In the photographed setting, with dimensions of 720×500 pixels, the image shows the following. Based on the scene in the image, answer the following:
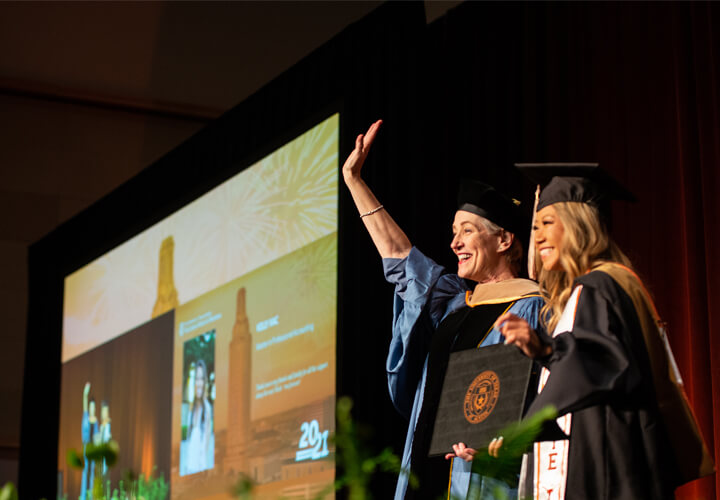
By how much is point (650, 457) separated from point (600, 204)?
21.0 inches

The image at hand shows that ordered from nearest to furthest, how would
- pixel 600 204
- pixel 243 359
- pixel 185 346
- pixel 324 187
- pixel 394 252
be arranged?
pixel 600 204 < pixel 394 252 < pixel 324 187 < pixel 243 359 < pixel 185 346

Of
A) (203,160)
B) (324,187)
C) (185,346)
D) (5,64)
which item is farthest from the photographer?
(5,64)

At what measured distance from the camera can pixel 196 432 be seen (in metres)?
5.08

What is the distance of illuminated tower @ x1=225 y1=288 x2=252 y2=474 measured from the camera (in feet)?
15.5

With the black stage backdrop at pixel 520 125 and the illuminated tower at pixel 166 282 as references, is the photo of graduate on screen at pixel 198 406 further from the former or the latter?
the black stage backdrop at pixel 520 125

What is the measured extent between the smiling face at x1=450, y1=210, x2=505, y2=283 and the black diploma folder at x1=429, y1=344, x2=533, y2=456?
2.02 ft

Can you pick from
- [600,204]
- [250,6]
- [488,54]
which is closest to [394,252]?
[600,204]

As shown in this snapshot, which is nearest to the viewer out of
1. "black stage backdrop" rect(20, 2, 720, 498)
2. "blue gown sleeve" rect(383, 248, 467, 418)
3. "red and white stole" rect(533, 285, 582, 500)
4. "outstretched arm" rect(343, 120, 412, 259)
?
"red and white stole" rect(533, 285, 582, 500)

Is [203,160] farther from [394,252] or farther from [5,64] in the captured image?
[394,252]

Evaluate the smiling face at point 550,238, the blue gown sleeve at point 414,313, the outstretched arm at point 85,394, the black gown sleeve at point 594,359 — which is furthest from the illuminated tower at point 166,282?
the black gown sleeve at point 594,359

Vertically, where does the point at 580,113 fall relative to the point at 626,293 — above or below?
above

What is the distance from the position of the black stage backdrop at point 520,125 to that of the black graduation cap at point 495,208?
1369 millimetres

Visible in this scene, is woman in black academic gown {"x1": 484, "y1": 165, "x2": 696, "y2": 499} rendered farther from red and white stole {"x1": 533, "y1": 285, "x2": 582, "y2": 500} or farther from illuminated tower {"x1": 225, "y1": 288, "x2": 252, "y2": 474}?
illuminated tower {"x1": 225, "y1": 288, "x2": 252, "y2": 474}

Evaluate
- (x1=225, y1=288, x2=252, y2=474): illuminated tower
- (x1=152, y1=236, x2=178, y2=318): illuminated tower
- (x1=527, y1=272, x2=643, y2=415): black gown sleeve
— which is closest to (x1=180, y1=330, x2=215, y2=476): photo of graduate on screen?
(x1=225, y1=288, x2=252, y2=474): illuminated tower
